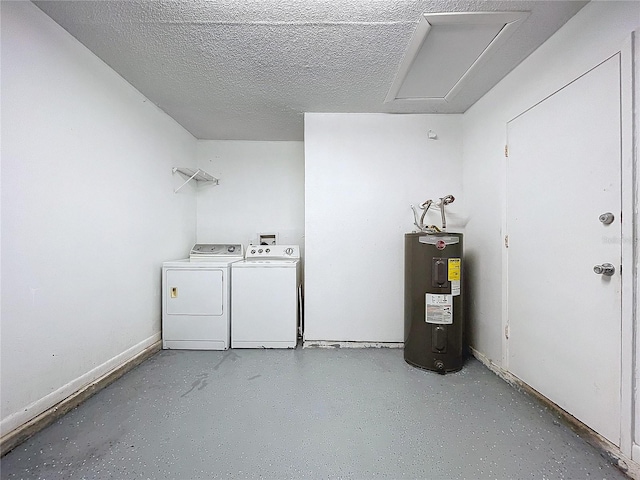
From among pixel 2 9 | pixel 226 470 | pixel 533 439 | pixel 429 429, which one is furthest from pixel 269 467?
pixel 2 9

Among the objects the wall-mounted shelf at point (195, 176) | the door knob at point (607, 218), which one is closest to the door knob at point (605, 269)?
the door knob at point (607, 218)

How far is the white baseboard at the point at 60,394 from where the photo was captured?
1.24 meters

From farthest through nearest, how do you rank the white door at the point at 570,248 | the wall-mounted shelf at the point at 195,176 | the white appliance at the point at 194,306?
1. the wall-mounted shelf at the point at 195,176
2. the white appliance at the point at 194,306
3. the white door at the point at 570,248

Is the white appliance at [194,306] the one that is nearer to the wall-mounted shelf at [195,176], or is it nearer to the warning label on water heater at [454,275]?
the wall-mounted shelf at [195,176]

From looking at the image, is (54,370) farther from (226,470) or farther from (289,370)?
(289,370)

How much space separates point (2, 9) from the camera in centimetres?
122

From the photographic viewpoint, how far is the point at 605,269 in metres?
1.21

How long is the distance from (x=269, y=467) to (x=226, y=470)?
0.18 metres

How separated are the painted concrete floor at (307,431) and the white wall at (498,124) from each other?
0.54m

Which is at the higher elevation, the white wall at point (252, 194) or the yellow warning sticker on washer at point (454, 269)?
the white wall at point (252, 194)

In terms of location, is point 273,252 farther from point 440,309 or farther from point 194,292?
point 440,309

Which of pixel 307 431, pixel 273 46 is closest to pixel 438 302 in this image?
pixel 307 431

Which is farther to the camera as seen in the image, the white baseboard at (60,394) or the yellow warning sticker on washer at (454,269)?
the yellow warning sticker on washer at (454,269)

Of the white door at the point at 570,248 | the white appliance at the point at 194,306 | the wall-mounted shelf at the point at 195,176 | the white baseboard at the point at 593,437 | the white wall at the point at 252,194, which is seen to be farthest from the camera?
the white wall at the point at 252,194
